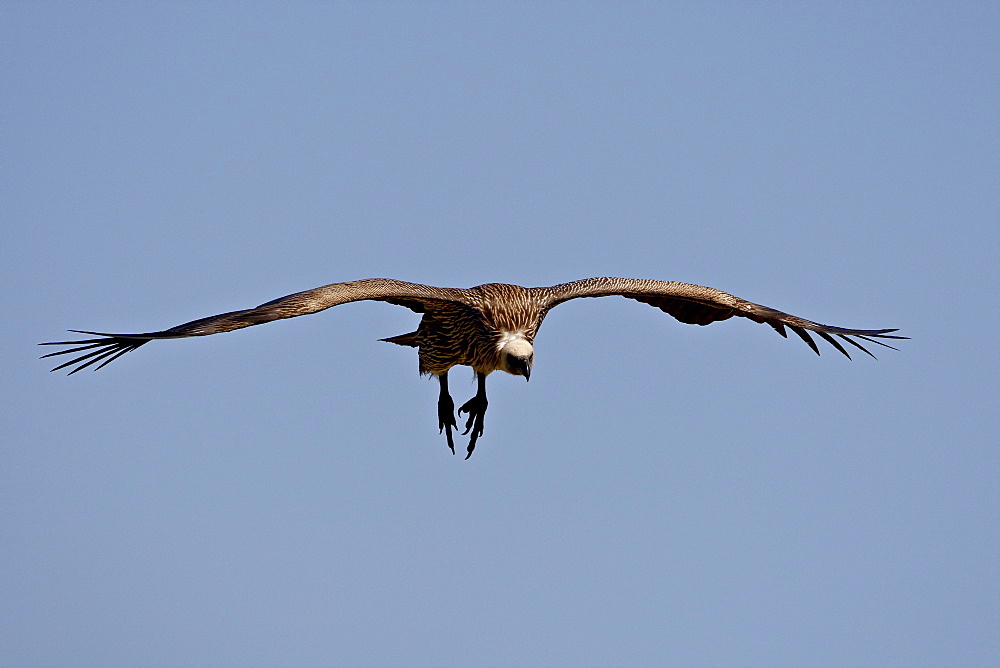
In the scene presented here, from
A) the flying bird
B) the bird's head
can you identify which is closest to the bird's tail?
the flying bird

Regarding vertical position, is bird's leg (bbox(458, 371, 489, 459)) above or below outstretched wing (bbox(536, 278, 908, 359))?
below

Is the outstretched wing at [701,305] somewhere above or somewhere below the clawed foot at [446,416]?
above

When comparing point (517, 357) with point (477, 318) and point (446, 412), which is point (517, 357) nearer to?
point (477, 318)

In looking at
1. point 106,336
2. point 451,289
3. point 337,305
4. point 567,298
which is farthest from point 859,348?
point 106,336

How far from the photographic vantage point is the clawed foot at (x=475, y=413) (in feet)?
61.5

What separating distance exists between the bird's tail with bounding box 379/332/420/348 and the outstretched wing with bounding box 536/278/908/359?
1.81 meters

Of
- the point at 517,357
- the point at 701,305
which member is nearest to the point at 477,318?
the point at 517,357

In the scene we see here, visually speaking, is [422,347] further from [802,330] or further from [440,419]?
[802,330]

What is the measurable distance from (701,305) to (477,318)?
3461 mm

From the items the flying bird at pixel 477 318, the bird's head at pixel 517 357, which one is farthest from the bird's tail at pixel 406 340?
the bird's head at pixel 517 357

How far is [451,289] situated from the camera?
1727 centimetres

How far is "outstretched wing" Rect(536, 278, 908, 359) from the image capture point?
1770 centimetres

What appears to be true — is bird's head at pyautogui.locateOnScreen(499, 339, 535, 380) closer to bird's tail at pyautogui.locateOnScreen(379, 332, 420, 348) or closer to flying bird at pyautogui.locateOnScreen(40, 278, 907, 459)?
flying bird at pyautogui.locateOnScreen(40, 278, 907, 459)

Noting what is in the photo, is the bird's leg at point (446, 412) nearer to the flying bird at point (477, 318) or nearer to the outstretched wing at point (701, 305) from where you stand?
the flying bird at point (477, 318)
